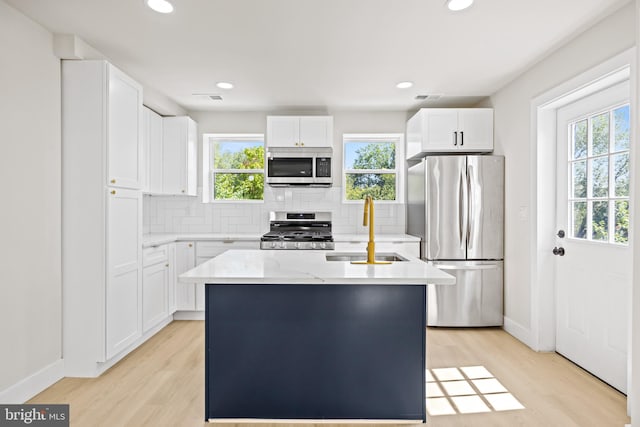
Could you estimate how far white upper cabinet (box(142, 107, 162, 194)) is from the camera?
4.14m

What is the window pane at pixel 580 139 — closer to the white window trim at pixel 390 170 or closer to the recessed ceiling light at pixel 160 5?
the white window trim at pixel 390 170

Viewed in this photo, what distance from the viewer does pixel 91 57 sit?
2957 millimetres

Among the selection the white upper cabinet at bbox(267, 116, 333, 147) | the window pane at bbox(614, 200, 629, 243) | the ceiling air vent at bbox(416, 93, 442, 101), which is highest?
the ceiling air vent at bbox(416, 93, 442, 101)

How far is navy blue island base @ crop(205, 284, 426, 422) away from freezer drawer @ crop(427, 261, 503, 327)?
6.58 feet

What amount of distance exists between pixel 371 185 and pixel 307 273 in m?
3.26

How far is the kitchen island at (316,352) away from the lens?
2.16 metres

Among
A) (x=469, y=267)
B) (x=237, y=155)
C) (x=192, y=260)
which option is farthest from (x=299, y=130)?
(x=469, y=267)

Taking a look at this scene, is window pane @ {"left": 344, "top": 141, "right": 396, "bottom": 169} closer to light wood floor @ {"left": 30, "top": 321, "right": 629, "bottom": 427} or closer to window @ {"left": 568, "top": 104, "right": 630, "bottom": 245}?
window @ {"left": 568, "top": 104, "right": 630, "bottom": 245}

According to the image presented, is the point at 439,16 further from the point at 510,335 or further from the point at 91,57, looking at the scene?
the point at 510,335

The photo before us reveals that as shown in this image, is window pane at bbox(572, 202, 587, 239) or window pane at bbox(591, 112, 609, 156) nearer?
window pane at bbox(591, 112, 609, 156)

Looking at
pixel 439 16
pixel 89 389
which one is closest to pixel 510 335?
pixel 439 16

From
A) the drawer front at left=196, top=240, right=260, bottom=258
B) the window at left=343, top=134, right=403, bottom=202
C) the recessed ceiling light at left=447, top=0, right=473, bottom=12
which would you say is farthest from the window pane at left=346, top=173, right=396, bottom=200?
the recessed ceiling light at left=447, top=0, right=473, bottom=12

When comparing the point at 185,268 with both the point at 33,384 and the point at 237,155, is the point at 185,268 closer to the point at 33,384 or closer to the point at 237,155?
the point at 237,155

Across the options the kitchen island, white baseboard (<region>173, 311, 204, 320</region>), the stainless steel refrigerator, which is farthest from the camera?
white baseboard (<region>173, 311, 204, 320</region>)
